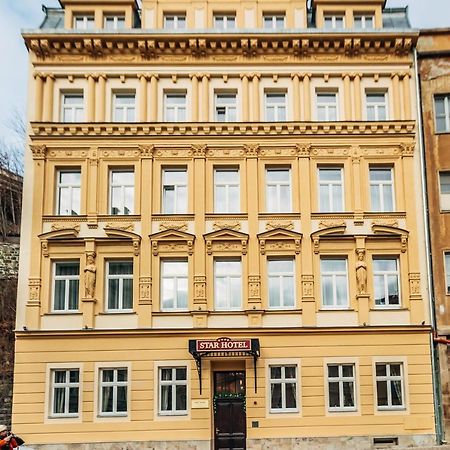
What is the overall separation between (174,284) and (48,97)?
8.26 metres

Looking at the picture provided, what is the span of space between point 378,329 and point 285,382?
3.63m

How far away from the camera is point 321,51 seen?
23062 millimetres

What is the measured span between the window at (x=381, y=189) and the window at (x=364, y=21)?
5.75m

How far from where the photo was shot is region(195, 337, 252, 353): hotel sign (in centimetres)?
2006

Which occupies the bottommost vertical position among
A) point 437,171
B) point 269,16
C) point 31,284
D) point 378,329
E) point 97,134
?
point 378,329

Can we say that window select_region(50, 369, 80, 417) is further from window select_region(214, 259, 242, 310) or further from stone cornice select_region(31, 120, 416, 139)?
stone cornice select_region(31, 120, 416, 139)

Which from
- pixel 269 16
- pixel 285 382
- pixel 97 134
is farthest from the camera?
Answer: pixel 269 16

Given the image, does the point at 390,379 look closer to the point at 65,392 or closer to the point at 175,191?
the point at 175,191

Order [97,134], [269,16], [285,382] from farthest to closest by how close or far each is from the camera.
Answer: [269,16], [97,134], [285,382]

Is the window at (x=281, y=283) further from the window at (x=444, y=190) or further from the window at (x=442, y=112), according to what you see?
the window at (x=442, y=112)

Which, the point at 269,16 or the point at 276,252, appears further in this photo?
the point at 269,16

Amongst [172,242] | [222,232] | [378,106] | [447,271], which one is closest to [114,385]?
[172,242]

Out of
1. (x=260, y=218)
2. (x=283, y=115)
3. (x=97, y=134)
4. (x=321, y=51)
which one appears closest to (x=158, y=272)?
(x=260, y=218)

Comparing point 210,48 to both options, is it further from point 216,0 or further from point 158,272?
point 158,272
